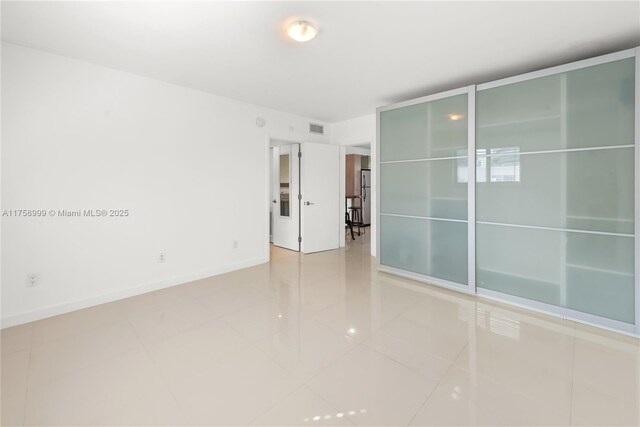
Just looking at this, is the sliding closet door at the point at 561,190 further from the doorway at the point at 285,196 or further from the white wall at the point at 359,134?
the doorway at the point at 285,196

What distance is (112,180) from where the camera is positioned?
316 centimetres

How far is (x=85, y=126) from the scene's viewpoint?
2963 millimetres

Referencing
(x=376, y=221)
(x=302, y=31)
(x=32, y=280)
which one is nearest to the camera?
(x=302, y=31)

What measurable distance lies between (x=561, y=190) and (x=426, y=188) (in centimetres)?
136

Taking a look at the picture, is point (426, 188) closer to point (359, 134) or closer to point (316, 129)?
point (359, 134)

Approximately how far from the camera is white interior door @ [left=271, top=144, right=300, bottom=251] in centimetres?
543

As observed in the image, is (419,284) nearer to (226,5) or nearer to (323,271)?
(323,271)

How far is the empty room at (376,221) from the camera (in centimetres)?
180

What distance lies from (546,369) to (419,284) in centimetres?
175

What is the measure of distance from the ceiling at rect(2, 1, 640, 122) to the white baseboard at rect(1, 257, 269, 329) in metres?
2.52

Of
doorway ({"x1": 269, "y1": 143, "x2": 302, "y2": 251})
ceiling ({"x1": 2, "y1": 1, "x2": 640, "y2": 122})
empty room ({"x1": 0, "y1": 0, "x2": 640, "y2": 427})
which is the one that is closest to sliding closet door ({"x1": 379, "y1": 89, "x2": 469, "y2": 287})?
empty room ({"x1": 0, "y1": 0, "x2": 640, "y2": 427})

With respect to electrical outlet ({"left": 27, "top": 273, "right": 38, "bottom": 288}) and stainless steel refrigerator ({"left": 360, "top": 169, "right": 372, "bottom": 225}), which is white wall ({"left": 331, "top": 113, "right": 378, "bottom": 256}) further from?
electrical outlet ({"left": 27, "top": 273, "right": 38, "bottom": 288})

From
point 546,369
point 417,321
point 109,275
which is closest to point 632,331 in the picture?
point 546,369

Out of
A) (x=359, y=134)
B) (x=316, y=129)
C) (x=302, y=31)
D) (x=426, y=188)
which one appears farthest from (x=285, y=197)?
(x=302, y=31)
